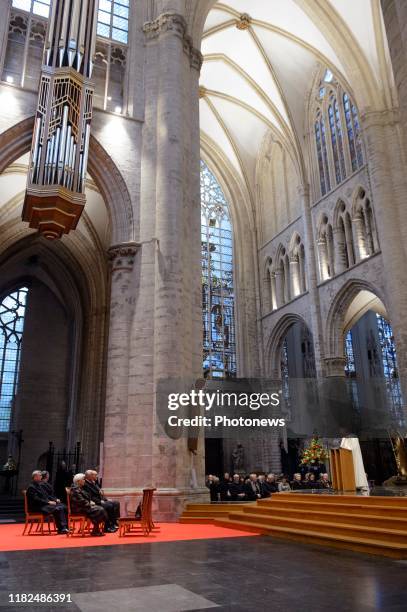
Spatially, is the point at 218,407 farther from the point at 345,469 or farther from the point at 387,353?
the point at 387,353

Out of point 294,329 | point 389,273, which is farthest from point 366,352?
point 389,273

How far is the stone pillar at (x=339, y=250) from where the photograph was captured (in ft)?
64.3

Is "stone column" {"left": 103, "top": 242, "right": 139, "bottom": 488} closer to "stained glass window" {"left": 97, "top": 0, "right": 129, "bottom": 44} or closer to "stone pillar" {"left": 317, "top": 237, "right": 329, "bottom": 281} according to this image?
"stained glass window" {"left": 97, "top": 0, "right": 129, "bottom": 44}

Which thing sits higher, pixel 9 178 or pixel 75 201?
pixel 9 178

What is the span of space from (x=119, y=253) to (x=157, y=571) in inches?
352

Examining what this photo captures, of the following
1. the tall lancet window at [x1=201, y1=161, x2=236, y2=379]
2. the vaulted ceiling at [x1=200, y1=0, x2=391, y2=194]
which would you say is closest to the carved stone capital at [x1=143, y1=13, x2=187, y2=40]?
the vaulted ceiling at [x1=200, y1=0, x2=391, y2=194]

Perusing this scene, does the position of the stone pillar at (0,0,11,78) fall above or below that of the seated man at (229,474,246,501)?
above

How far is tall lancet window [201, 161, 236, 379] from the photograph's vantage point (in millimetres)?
23625

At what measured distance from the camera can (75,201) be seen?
11180 mm

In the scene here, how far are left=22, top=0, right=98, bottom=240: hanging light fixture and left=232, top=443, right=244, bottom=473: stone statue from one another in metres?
14.5

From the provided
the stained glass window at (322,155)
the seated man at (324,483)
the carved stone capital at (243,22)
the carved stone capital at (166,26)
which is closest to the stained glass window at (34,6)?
the carved stone capital at (166,26)

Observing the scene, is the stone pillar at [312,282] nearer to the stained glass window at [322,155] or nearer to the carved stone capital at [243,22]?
the stained glass window at [322,155]

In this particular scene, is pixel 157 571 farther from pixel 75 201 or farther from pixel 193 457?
pixel 75 201

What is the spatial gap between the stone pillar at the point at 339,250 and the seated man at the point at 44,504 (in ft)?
46.6
